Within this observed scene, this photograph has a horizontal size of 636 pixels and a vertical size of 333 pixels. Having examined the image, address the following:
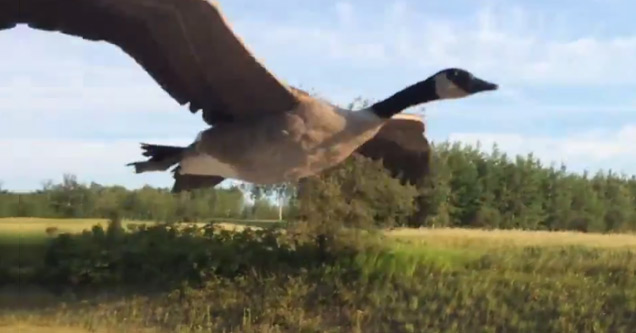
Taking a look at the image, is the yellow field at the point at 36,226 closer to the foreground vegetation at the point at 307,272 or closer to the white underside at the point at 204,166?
the foreground vegetation at the point at 307,272

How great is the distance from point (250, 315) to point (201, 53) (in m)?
11.4

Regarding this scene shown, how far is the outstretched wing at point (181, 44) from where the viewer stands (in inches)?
193

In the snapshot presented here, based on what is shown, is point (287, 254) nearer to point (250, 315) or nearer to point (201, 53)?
point (250, 315)

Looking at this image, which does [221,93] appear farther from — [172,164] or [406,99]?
[406,99]

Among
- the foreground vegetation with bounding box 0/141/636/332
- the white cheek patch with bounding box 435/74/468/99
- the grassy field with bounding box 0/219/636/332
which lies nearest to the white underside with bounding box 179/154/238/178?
the white cheek patch with bounding box 435/74/468/99

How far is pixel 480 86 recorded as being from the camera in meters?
5.27

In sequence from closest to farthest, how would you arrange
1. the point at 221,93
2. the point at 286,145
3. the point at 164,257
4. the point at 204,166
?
the point at 286,145 → the point at 204,166 → the point at 221,93 → the point at 164,257

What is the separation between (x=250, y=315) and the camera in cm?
1623

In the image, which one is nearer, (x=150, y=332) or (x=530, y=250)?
(x=150, y=332)

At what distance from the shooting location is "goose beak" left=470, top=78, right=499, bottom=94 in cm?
522

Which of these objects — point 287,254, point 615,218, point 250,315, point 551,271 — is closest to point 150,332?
point 250,315

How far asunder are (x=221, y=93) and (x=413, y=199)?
12.0 metres

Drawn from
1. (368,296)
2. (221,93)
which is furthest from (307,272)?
(221,93)

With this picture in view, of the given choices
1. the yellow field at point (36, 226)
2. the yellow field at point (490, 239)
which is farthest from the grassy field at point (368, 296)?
the yellow field at point (490, 239)
